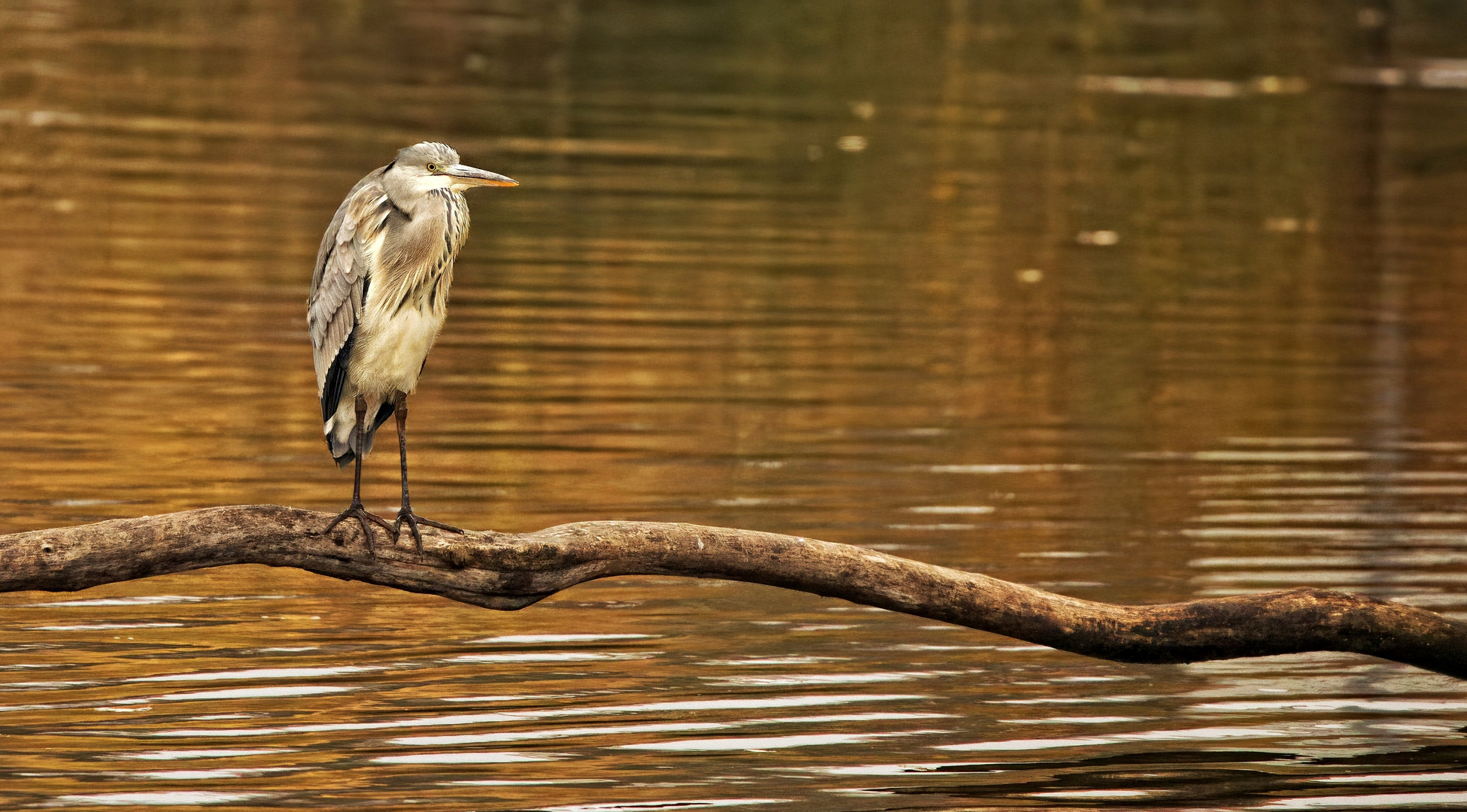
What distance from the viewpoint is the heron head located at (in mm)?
5773

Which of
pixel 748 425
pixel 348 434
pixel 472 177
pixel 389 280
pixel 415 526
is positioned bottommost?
pixel 748 425

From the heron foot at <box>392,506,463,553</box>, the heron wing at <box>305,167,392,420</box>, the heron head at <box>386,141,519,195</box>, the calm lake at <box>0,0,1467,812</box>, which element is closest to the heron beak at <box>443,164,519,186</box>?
the heron head at <box>386,141,519,195</box>

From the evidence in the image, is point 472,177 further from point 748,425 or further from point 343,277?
point 748,425

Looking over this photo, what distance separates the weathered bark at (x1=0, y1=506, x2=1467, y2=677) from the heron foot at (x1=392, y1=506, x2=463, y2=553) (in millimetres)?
29

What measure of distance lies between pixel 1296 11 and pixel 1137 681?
38.0 meters

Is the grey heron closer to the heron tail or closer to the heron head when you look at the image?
the heron head

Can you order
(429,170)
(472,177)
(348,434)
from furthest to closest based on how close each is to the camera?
(348,434), (429,170), (472,177)

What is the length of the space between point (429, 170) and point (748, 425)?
17.7ft

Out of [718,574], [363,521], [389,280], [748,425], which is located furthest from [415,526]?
[748,425]

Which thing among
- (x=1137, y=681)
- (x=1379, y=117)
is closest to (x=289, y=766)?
(x=1137, y=681)

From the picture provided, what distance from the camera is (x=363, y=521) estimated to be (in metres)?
5.75

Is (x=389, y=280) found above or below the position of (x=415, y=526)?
above

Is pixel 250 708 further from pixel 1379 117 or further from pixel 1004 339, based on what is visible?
pixel 1379 117

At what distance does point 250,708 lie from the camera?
660 centimetres
